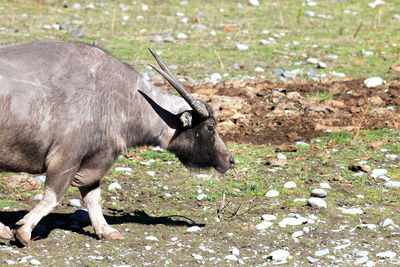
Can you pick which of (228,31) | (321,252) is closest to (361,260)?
(321,252)

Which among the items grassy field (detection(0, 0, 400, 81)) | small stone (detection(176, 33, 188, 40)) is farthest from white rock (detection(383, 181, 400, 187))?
small stone (detection(176, 33, 188, 40))


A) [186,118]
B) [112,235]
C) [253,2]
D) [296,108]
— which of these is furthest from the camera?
[253,2]

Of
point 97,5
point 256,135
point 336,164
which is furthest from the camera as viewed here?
point 97,5

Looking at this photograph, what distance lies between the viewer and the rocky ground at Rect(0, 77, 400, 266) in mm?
8922

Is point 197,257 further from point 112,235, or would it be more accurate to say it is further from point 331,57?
point 331,57

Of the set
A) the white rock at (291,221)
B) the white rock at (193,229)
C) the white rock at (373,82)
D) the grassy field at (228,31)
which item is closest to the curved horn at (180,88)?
the white rock at (193,229)

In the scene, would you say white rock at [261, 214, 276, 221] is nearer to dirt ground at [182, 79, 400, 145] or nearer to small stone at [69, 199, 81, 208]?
small stone at [69, 199, 81, 208]

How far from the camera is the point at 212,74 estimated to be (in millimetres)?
18750

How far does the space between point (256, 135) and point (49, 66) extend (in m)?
6.31

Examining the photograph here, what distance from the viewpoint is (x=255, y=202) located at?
1106cm

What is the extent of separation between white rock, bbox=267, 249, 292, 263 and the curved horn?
6.42 ft

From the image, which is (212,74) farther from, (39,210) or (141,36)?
(39,210)

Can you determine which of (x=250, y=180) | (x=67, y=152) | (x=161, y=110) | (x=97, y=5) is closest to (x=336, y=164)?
(x=250, y=180)

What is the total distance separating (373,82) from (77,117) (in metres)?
10.6
